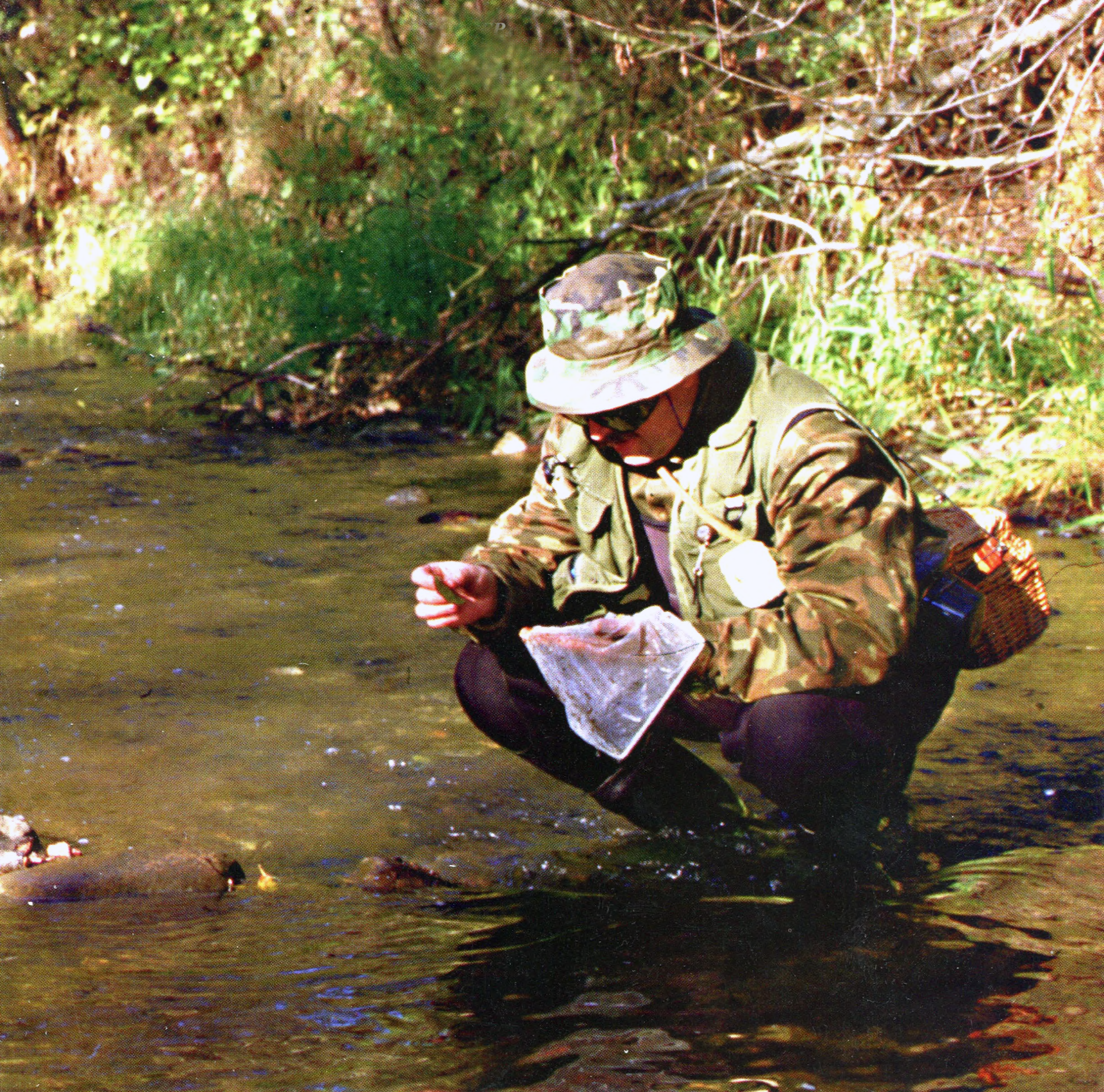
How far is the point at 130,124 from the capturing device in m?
13.7

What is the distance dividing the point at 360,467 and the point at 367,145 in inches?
111

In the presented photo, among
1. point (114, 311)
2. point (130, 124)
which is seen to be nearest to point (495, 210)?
point (114, 311)

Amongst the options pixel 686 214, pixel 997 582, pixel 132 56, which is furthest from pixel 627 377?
pixel 132 56

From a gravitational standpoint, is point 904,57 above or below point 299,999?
above

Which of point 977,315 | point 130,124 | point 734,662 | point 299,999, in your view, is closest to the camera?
point 299,999

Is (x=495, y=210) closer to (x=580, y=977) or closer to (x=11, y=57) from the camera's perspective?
(x=580, y=977)

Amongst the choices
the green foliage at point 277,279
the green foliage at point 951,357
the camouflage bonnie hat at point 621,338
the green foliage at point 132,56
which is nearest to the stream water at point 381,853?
the green foliage at point 951,357

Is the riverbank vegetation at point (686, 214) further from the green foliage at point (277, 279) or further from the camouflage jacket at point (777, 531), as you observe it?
the camouflage jacket at point (777, 531)

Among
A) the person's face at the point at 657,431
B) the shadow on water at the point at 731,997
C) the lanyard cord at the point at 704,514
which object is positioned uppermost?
the person's face at the point at 657,431

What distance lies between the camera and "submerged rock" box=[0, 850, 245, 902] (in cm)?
258

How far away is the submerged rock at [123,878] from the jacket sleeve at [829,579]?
3.08 feet

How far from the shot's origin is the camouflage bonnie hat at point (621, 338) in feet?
7.83

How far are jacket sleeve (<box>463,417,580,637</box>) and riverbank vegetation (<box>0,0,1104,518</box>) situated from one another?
314cm

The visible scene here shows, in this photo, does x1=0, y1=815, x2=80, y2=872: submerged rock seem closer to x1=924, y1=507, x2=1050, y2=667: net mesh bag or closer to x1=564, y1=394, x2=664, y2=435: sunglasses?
x1=564, y1=394, x2=664, y2=435: sunglasses
